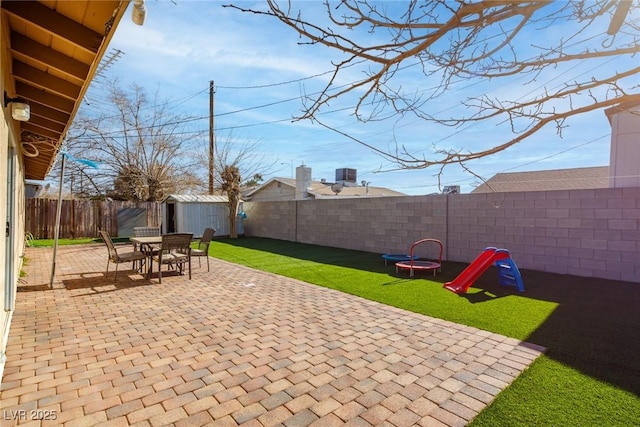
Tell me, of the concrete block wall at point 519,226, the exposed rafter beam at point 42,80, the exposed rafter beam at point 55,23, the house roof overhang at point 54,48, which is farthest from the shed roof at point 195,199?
the exposed rafter beam at point 55,23

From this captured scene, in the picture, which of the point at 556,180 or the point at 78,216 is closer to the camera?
the point at 78,216

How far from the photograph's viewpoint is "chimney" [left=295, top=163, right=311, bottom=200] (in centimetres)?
1920

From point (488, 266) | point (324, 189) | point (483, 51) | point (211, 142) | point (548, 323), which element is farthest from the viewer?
point (324, 189)

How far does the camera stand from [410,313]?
459 cm

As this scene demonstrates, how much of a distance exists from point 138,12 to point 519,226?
768 cm

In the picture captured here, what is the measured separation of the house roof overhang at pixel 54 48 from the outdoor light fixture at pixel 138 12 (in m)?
0.12

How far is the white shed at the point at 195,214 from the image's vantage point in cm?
1531

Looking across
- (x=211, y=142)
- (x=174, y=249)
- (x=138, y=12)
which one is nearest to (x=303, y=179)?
(x=211, y=142)

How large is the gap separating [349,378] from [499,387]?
1.19 meters

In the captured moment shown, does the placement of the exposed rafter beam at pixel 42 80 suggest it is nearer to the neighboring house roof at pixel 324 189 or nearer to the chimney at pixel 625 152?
the chimney at pixel 625 152

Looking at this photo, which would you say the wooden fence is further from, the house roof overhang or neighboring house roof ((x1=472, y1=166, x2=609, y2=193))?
neighboring house roof ((x1=472, y1=166, x2=609, y2=193))

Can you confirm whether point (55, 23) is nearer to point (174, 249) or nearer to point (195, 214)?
point (174, 249)

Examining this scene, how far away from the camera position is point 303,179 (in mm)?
19312

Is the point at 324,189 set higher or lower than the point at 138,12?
higher
